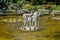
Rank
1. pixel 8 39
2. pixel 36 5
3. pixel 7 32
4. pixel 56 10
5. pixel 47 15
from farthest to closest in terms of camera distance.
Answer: pixel 36 5
pixel 56 10
pixel 47 15
pixel 7 32
pixel 8 39

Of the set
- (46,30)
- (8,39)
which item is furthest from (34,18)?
(8,39)

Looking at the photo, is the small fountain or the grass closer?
the grass

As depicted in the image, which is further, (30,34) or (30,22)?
(30,22)

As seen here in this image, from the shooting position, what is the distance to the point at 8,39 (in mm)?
12180

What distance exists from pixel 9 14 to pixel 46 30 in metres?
8.91

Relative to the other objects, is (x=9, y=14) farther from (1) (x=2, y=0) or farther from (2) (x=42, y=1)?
(2) (x=42, y=1)

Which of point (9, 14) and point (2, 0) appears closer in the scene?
point (9, 14)

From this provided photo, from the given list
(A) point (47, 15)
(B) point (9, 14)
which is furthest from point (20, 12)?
(A) point (47, 15)

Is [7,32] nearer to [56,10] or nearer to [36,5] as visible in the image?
[56,10]

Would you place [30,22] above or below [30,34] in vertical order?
above

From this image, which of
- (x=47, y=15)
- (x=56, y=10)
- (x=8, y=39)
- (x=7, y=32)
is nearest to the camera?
(x=8, y=39)

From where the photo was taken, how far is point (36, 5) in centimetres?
2714

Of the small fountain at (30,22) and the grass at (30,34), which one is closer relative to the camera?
the grass at (30,34)

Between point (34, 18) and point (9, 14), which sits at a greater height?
point (34, 18)
